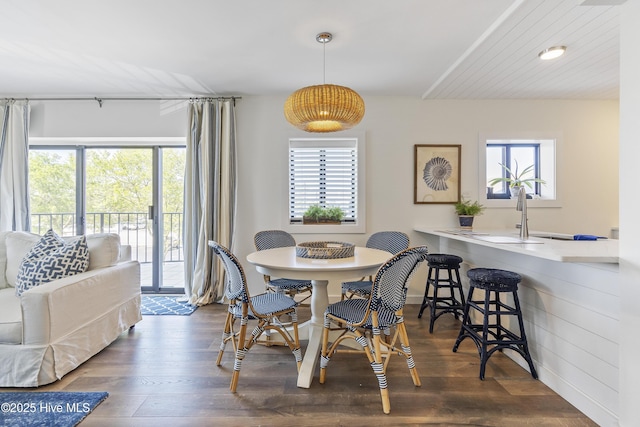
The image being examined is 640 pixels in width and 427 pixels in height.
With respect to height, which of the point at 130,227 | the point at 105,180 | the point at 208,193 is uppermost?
the point at 105,180

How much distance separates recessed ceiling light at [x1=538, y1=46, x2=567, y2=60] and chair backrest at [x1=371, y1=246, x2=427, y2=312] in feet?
6.90

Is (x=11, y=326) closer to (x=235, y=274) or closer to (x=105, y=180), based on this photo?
(x=235, y=274)

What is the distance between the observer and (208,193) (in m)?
3.50

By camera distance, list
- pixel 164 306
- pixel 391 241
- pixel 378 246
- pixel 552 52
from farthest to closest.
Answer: pixel 164 306, pixel 378 246, pixel 391 241, pixel 552 52

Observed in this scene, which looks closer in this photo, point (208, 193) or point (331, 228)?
point (208, 193)

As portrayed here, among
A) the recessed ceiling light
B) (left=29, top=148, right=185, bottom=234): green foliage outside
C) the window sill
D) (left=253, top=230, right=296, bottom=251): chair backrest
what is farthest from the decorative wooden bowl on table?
(left=29, top=148, right=185, bottom=234): green foliage outside

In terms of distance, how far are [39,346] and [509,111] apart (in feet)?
16.0

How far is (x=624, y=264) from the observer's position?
1450 mm

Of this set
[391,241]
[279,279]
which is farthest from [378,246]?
[279,279]

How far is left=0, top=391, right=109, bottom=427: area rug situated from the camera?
5.21 feet

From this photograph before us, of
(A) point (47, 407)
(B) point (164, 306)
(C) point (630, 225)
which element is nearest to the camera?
(C) point (630, 225)

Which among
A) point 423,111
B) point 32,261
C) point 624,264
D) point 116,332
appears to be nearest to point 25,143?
point 32,261

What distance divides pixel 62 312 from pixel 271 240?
1703mm

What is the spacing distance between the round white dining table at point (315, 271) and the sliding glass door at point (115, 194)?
2.25 meters
